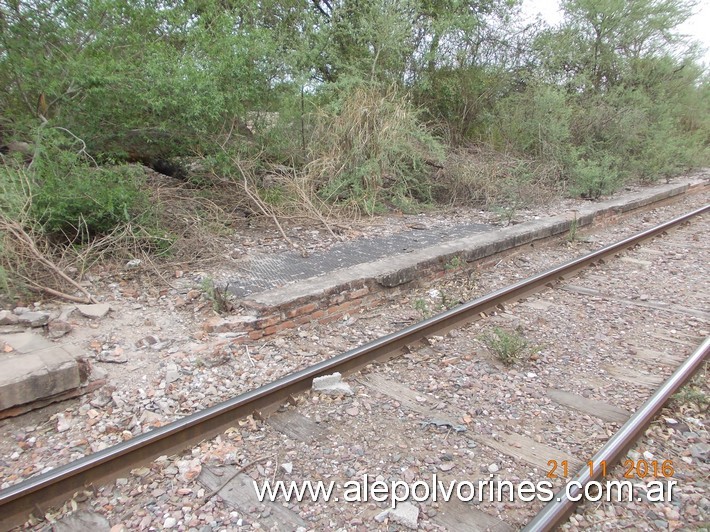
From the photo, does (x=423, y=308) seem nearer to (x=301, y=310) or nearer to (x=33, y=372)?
(x=301, y=310)

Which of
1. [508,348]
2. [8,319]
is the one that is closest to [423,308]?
[508,348]

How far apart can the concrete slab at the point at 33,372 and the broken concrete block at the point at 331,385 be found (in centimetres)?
171

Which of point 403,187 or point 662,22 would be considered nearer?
point 403,187

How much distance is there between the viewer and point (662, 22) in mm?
14805

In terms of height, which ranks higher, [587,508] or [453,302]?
[453,302]

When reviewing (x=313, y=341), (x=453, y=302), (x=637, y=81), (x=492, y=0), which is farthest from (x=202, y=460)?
(x=637, y=81)

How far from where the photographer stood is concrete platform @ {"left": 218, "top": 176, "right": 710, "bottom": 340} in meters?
4.91

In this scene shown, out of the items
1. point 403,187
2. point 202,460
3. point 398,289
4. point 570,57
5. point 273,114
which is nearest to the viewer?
point 202,460

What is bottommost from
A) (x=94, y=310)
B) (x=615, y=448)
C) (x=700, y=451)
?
(x=700, y=451)

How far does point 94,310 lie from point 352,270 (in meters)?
2.66

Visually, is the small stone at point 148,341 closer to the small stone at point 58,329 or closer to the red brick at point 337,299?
the small stone at point 58,329

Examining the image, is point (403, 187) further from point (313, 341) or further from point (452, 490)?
point (452, 490)

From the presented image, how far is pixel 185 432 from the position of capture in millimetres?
3232

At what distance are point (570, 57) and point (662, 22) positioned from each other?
3240 mm
